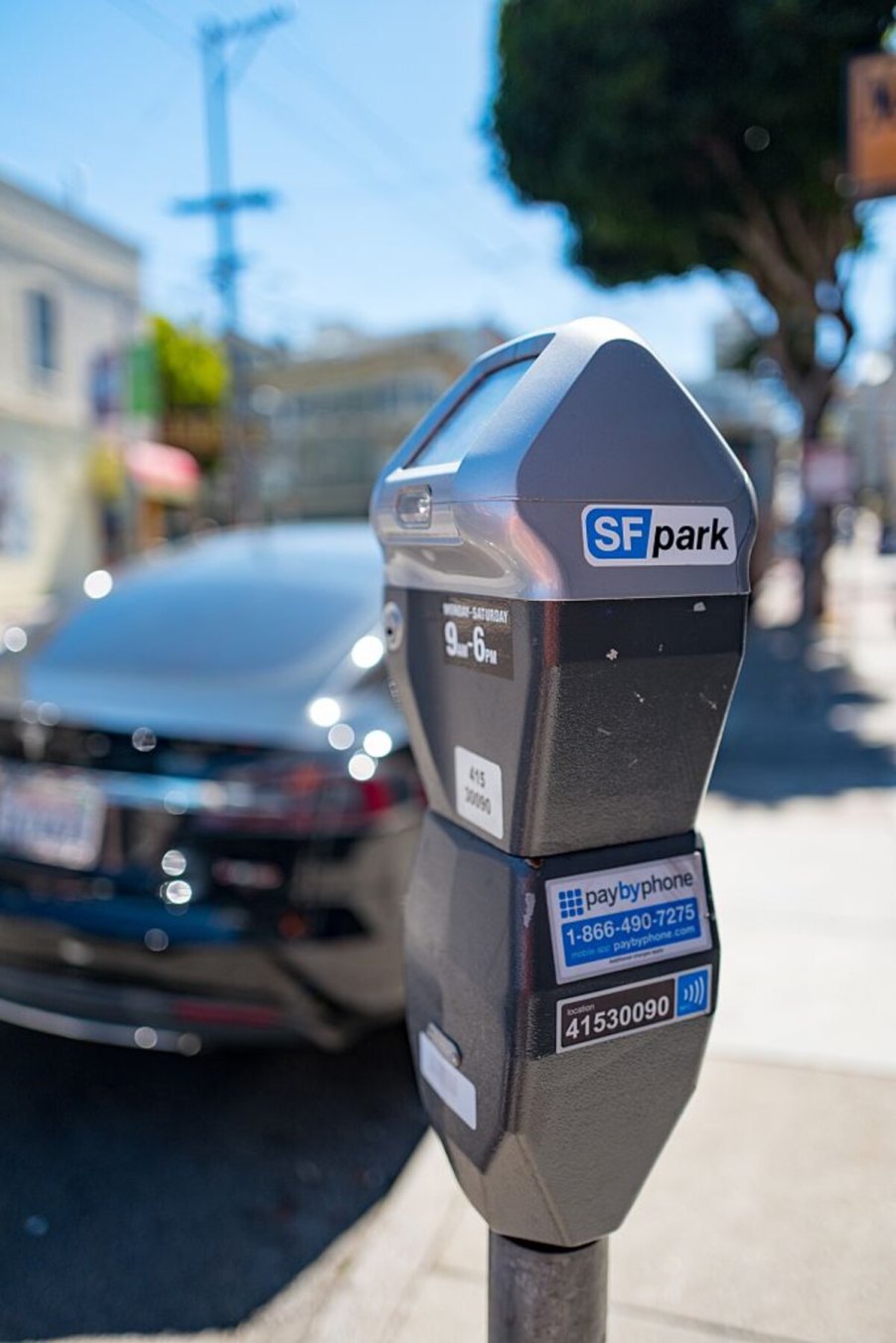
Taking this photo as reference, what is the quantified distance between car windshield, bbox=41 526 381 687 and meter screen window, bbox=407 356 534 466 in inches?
50.4

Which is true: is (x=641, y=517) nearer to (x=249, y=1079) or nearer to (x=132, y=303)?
(x=249, y=1079)

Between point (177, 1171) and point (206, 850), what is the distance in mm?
749

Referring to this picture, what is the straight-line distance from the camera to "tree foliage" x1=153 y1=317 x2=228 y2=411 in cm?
2994

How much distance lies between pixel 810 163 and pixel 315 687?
→ 8.58m

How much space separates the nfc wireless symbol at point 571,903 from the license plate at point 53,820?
1.56 m

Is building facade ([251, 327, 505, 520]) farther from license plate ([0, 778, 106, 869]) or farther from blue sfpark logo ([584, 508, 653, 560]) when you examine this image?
blue sfpark logo ([584, 508, 653, 560])

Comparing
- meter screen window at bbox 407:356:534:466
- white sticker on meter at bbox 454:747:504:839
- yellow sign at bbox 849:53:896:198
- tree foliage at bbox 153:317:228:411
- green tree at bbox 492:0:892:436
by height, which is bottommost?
white sticker on meter at bbox 454:747:504:839

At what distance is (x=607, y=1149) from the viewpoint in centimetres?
119

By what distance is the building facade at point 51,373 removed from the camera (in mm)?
17078

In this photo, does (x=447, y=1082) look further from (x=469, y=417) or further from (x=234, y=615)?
(x=234, y=615)

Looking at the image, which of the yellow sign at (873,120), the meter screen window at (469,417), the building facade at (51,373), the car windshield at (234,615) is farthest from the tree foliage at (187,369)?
the meter screen window at (469,417)

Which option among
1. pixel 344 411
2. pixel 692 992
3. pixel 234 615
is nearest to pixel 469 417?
pixel 692 992

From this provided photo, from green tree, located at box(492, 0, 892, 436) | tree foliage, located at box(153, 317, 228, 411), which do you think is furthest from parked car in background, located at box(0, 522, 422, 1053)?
tree foliage, located at box(153, 317, 228, 411)

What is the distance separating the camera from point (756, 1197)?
2.24 metres
